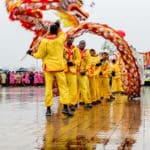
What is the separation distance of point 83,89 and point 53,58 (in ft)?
10.2

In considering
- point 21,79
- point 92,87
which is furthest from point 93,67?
point 21,79

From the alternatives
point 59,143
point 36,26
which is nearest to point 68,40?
point 59,143

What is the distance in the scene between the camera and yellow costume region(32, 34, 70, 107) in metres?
12.2

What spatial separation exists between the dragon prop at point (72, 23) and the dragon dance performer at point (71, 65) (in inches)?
204

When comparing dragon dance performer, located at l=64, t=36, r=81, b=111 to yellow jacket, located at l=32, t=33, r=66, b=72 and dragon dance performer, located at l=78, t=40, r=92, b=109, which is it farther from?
yellow jacket, located at l=32, t=33, r=66, b=72

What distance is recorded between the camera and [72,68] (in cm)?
1362

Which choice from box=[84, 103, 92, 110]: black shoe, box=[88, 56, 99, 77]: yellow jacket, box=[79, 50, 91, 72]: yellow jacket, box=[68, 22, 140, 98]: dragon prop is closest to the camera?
box=[84, 103, 92, 110]: black shoe

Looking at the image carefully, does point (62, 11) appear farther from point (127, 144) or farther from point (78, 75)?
point (127, 144)

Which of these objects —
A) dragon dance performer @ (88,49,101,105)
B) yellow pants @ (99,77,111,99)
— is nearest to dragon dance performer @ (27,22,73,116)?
dragon dance performer @ (88,49,101,105)

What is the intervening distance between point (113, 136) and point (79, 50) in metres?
6.25

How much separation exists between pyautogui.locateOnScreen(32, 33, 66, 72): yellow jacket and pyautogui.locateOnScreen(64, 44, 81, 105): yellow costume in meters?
1.12

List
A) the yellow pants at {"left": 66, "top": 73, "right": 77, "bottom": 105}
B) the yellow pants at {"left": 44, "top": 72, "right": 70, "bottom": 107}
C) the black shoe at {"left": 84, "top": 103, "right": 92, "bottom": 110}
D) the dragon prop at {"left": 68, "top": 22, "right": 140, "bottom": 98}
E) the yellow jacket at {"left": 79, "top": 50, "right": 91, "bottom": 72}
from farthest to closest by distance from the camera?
the dragon prop at {"left": 68, "top": 22, "right": 140, "bottom": 98}
the yellow jacket at {"left": 79, "top": 50, "right": 91, "bottom": 72}
the black shoe at {"left": 84, "top": 103, "right": 92, "bottom": 110}
the yellow pants at {"left": 66, "top": 73, "right": 77, "bottom": 105}
the yellow pants at {"left": 44, "top": 72, "right": 70, "bottom": 107}

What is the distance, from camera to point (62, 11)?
23.1m

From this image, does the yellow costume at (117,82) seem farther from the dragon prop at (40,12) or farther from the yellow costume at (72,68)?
the yellow costume at (72,68)
